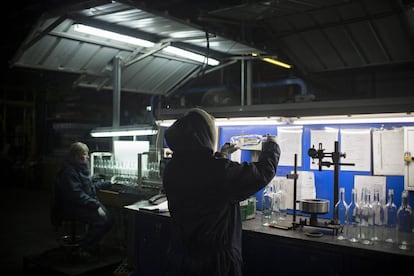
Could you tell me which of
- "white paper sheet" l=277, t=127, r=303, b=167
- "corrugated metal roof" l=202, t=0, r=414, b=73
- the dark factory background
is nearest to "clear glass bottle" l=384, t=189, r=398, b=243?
the dark factory background

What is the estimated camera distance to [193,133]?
73.7 inches

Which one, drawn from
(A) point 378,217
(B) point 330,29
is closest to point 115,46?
(B) point 330,29

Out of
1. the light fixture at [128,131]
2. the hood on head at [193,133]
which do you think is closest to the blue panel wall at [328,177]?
the hood on head at [193,133]

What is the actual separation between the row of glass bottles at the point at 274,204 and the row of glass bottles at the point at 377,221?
0.40 metres

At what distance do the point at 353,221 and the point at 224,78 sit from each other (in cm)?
470

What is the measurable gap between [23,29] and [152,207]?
550 cm

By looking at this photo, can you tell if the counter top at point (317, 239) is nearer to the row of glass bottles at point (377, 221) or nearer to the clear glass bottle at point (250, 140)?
the row of glass bottles at point (377, 221)

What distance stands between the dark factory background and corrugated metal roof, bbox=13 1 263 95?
111mm

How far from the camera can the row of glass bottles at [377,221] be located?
195cm

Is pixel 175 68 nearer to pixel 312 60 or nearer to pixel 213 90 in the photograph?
pixel 213 90

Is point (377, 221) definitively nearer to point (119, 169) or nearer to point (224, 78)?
point (119, 169)

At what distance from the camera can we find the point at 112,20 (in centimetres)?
295

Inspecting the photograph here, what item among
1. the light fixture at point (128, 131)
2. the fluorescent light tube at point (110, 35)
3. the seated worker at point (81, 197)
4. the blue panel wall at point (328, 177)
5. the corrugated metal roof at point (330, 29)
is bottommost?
the seated worker at point (81, 197)

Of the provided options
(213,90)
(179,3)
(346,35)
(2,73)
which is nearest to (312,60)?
(346,35)
